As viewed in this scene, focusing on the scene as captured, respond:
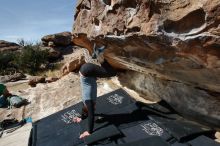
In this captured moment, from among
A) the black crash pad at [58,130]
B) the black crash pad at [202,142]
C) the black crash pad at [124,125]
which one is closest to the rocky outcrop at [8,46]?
the black crash pad at [58,130]

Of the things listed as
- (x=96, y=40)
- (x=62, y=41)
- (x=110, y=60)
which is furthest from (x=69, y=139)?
(x=62, y=41)

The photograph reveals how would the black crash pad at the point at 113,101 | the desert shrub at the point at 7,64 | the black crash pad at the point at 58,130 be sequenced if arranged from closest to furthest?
the black crash pad at the point at 58,130 → the black crash pad at the point at 113,101 → the desert shrub at the point at 7,64

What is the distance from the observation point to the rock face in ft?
10.7

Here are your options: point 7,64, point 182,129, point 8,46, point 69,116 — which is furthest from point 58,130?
point 8,46

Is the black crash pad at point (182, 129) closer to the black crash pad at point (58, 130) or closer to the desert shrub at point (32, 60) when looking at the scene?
the black crash pad at point (58, 130)

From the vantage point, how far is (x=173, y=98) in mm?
5367

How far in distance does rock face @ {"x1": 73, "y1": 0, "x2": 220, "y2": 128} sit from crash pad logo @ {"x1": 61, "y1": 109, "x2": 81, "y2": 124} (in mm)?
1275

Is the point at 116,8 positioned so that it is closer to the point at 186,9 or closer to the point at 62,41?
the point at 186,9

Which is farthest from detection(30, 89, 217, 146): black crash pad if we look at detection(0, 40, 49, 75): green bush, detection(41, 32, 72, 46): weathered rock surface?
detection(41, 32, 72, 46): weathered rock surface

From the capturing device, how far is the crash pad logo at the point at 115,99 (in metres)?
5.68

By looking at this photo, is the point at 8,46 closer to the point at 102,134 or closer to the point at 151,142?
the point at 102,134

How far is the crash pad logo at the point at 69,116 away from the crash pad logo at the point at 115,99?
688 millimetres

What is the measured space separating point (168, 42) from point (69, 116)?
2626mm

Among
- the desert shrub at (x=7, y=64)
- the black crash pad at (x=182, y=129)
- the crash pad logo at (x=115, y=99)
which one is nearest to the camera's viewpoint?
the black crash pad at (x=182, y=129)
